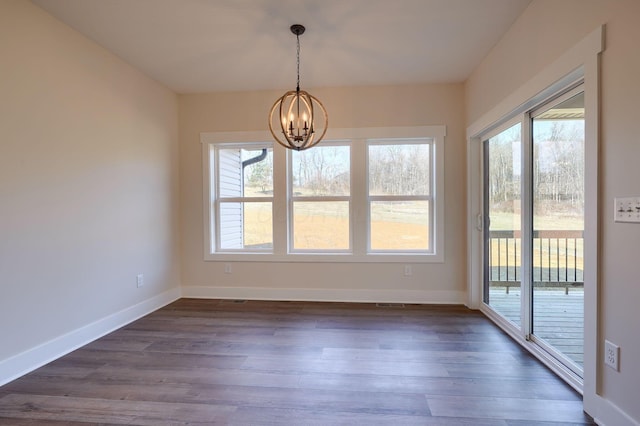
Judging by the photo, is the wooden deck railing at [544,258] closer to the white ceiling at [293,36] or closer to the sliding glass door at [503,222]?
the sliding glass door at [503,222]

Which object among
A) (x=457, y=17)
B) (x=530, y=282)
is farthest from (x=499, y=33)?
(x=530, y=282)

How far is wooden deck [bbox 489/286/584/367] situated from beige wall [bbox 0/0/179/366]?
3808 mm

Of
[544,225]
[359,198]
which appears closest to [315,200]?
[359,198]

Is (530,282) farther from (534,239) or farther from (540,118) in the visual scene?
(540,118)

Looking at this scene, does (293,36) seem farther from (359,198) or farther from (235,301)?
(235,301)

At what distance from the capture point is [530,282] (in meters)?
2.40

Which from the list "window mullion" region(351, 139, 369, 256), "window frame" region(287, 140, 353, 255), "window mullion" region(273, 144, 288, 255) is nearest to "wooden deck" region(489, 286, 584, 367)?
"window mullion" region(351, 139, 369, 256)

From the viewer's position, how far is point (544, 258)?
2.27 m

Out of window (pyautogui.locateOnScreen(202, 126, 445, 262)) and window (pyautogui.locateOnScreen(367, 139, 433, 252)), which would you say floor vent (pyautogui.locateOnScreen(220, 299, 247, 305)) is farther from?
window (pyautogui.locateOnScreen(367, 139, 433, 252))

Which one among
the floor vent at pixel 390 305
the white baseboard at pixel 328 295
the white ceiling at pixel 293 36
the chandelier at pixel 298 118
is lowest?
the floor vent at pixel 390 305

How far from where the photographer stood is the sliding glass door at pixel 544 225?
1.97 metres

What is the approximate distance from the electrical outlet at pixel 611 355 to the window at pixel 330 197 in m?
2.03

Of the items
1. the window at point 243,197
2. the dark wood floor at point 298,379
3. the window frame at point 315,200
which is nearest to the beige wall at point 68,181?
the dark wood floor at point 298,379

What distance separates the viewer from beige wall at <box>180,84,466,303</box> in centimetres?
355
